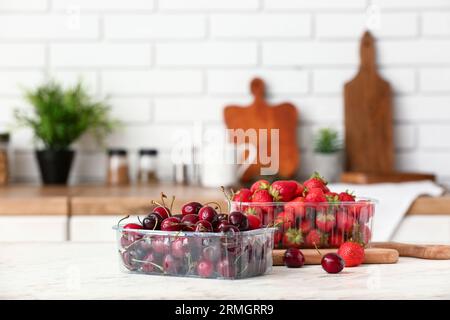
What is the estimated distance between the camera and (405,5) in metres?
2.95

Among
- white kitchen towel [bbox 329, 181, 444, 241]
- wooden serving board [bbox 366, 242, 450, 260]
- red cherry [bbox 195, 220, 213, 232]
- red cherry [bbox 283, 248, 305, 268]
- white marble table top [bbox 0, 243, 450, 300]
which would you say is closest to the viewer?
white marble table top [bbox 0, 243, 450, 300]

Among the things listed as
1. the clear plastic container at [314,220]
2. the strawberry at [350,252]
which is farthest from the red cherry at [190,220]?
the strawberry at [350,252]

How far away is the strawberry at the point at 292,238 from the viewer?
135 cm

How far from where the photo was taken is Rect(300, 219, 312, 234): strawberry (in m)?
1.33

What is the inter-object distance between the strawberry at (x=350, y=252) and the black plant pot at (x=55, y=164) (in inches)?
67.0

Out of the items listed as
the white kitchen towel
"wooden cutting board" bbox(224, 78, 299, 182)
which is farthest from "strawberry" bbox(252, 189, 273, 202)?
"wooden cutting board" bbox(224, 78, 299, 182)

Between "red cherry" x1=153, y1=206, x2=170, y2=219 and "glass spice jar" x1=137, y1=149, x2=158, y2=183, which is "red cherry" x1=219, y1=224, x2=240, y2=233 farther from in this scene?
"glass spice jar" x1=137, y1=149, x2=158, y2=183

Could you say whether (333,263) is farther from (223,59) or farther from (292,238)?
(223,59)

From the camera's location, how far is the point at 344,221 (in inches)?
52.7

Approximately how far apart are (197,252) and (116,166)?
1.77m

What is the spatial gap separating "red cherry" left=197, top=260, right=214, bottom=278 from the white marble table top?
0.01 meters

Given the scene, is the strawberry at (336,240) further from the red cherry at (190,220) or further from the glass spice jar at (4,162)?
the glass spice jar at (4,162)
